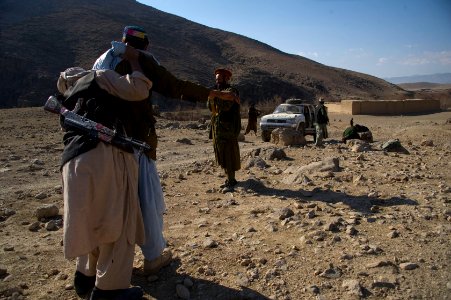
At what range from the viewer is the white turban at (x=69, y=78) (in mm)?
2703

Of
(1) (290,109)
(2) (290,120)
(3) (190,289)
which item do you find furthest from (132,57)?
(1) (290,109)

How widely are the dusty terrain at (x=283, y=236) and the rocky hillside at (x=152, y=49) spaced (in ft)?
83.7

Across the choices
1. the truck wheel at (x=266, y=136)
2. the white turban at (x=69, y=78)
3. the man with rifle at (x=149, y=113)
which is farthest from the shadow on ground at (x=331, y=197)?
the truck wheel at (x=266, y=136)

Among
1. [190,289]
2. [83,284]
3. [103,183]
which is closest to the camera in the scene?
[103,183]

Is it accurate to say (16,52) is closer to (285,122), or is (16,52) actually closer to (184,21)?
(285,122)

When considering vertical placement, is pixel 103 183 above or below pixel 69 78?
below

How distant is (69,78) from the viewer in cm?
271

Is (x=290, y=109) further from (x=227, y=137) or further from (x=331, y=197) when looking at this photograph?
(x=331, y=197)

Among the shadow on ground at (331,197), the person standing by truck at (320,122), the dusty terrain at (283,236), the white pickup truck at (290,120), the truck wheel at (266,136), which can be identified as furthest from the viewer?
the truck wheel at (266,136)

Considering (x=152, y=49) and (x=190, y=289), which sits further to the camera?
(x=152, y=49)

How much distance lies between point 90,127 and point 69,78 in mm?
465

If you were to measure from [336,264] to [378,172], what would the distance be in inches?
142

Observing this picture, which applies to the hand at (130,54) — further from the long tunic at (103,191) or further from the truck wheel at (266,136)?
the truck wheel at (266,136)

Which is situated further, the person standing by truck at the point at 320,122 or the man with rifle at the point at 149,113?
the person standing by truck at the point at 320,122
